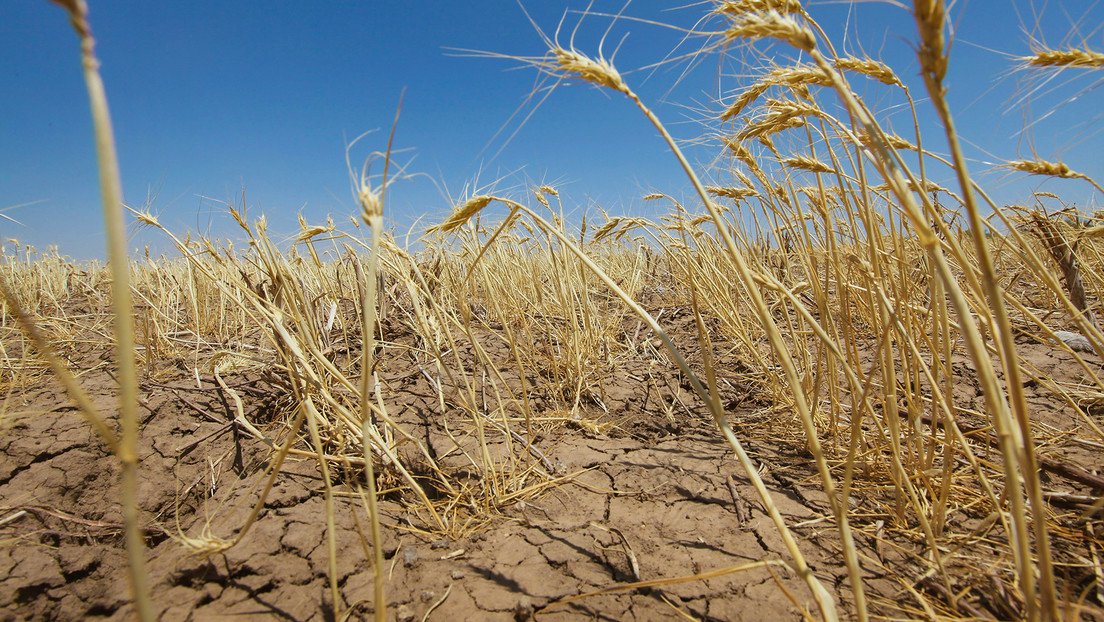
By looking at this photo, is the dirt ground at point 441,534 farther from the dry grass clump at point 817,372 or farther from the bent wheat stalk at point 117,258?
the bent wheat stalk at point 117,258

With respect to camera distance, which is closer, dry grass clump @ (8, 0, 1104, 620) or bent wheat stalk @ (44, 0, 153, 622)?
bent wheat stalk @ (44, 0, 153, 622)

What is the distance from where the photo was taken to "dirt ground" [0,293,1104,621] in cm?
100

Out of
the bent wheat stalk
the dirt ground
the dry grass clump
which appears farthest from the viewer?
the dirt ground

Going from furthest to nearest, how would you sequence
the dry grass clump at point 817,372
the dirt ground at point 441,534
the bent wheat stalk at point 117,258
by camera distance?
1. the dirt ground at point 441,534
2. the dry grass clump at point 817,372
3. the bent wheat stalk at point 117,258

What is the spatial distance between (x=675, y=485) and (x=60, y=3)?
5.09 ft

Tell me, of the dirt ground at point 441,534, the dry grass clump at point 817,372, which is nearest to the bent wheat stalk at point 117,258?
the dry grass clump at point 817,372

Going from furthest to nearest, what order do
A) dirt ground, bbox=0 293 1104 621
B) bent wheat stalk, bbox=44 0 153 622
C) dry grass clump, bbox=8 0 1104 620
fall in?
dirt ground, bbox=0 293 1104 621 < dry grass clump, bbox=8 0 1104 620 < bent wheat stalk, bbox=44 0 153 622

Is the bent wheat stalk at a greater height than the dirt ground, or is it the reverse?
the bent wheat stalk

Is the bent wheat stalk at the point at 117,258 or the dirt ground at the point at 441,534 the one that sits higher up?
the bent wheat stalk at the point at 117,258

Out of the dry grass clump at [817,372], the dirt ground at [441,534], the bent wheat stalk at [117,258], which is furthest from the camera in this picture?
the dirt ground at [441,534]

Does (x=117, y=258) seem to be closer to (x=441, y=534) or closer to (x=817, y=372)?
(x=441, y=534)

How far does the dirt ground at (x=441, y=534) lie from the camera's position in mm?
1002

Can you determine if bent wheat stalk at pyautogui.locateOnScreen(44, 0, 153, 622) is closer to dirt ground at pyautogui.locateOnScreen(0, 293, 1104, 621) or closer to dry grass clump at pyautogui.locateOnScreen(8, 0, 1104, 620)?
dry grass clump at pyautogui.locateOnScreen(8, 0, 1104, 620)

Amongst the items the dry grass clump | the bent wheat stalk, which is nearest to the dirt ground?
the dry grass clump
